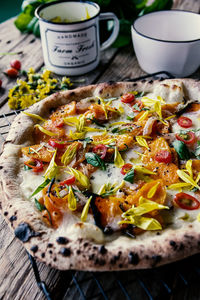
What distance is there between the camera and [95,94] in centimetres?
374

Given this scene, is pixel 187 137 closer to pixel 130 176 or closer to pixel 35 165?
pixel 130 176

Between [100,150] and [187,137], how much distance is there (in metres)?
0.78

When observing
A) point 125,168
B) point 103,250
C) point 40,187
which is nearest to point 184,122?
point 125,168

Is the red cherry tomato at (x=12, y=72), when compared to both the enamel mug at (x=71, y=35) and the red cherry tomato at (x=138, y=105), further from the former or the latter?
the red cherry tomato at (x=138, y=105)

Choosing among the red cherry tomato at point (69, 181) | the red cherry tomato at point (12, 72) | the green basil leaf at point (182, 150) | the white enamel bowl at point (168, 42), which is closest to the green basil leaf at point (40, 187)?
the red cherry tomato at point (69, 181)

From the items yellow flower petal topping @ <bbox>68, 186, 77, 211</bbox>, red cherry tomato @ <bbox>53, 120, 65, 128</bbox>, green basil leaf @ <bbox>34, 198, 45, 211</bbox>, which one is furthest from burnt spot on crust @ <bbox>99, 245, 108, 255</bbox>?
red cherry tomato @ <bbox>53, 120, 65, 128</bbox>

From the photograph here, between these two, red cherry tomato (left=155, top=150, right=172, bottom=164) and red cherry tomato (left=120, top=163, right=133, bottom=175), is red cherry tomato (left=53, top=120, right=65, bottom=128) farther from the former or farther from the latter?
red cherry tomato (left=155, top=150, right=172, bottom=164)

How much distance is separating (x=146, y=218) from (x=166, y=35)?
11.0 ft

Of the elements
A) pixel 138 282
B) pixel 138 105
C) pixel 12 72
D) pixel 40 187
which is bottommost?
pixel 138 282

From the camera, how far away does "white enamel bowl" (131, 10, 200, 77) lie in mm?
4176

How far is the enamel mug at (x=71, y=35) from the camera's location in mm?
4230

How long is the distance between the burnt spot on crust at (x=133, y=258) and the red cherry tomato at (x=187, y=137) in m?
1.25

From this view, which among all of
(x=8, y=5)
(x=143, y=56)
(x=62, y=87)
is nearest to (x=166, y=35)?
(x=143, y=56)

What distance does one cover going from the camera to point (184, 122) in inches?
127
